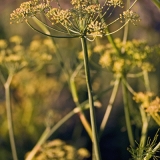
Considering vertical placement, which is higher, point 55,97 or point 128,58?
point 128,58

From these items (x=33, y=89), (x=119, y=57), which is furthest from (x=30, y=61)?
(x=33, y=89)

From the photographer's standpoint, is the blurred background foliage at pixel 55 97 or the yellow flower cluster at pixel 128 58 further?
the blurred background foliage at pixel 55 97

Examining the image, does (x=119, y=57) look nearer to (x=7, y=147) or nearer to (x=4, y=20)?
(x=7, y=147)

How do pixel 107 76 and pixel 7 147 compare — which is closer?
pixel 7 147

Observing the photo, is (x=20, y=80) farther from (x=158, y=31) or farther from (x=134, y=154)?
(x=134, y=154)

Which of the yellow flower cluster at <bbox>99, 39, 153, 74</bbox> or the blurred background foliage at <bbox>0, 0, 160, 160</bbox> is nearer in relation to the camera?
the yellow flower cluster at <bbox>99, 39, 153, 74</bbox>

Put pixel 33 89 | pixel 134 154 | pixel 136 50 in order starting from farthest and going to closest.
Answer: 1. pixel 33 89
2. pixel 136 50
3. pixel 134 154

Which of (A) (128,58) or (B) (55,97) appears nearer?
(A) (128,58)

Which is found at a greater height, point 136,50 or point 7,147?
point 136,50

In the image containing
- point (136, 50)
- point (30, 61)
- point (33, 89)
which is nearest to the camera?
point (136, 50)

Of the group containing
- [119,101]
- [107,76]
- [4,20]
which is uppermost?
[4,20]

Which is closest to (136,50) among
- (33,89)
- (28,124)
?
(33,89)
